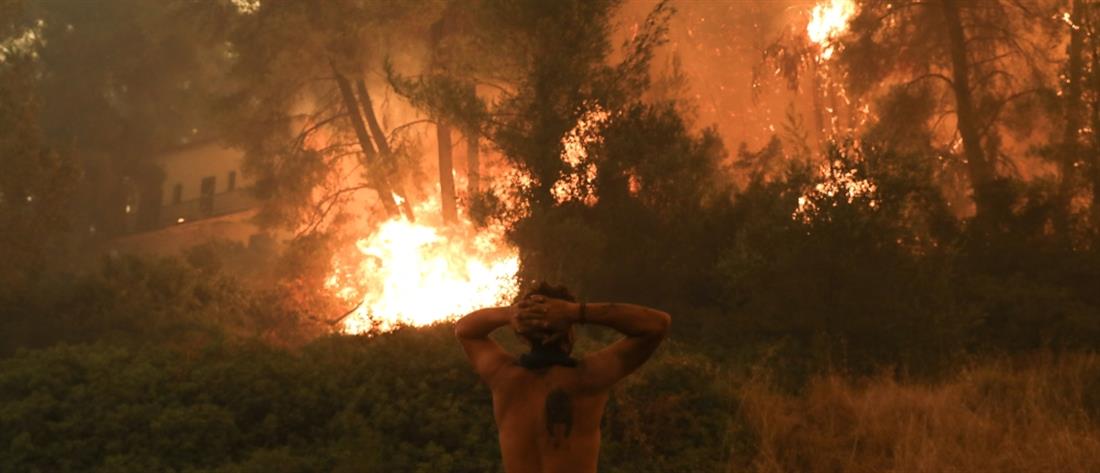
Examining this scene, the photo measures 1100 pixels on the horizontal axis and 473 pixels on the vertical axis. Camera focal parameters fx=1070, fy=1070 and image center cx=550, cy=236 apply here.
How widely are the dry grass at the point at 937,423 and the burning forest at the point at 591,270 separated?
0.21ft

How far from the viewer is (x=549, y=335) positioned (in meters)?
4.89

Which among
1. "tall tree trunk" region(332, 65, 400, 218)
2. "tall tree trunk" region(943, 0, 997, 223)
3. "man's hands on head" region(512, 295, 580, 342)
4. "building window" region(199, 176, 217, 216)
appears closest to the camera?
"man's hands on head" region(512, 295, 580, 342)

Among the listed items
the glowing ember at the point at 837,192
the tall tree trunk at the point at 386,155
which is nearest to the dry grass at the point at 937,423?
the glowing ember at the point at 837,192

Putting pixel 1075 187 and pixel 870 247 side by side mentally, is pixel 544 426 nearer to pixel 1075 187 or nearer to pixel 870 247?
pixel 870 247

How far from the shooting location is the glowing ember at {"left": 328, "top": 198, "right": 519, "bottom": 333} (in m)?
25.1

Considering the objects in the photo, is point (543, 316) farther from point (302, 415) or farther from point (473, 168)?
point (473, 168)

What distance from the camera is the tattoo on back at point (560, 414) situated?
16.0ft

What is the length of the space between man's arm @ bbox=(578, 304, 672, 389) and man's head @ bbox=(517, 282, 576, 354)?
129mm

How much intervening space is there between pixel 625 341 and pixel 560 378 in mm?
344

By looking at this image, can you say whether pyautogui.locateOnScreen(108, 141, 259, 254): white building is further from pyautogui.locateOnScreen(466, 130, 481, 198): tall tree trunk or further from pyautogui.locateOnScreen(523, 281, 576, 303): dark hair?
pyautogui.locateOnScreen(523, 281, 576, 303): dark hair

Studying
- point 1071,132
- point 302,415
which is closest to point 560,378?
point 302,415

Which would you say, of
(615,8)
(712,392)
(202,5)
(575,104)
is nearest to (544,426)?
(712,392)

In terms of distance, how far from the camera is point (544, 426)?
4.89 meters

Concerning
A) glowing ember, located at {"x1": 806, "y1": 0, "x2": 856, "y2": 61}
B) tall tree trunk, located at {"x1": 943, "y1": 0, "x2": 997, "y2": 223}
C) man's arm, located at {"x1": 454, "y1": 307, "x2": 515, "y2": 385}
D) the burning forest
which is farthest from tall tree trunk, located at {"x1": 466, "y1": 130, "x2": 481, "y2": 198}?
man's arm, located at {"x1": 454, "y1": 307, "x2": 515, "y2": 385}
